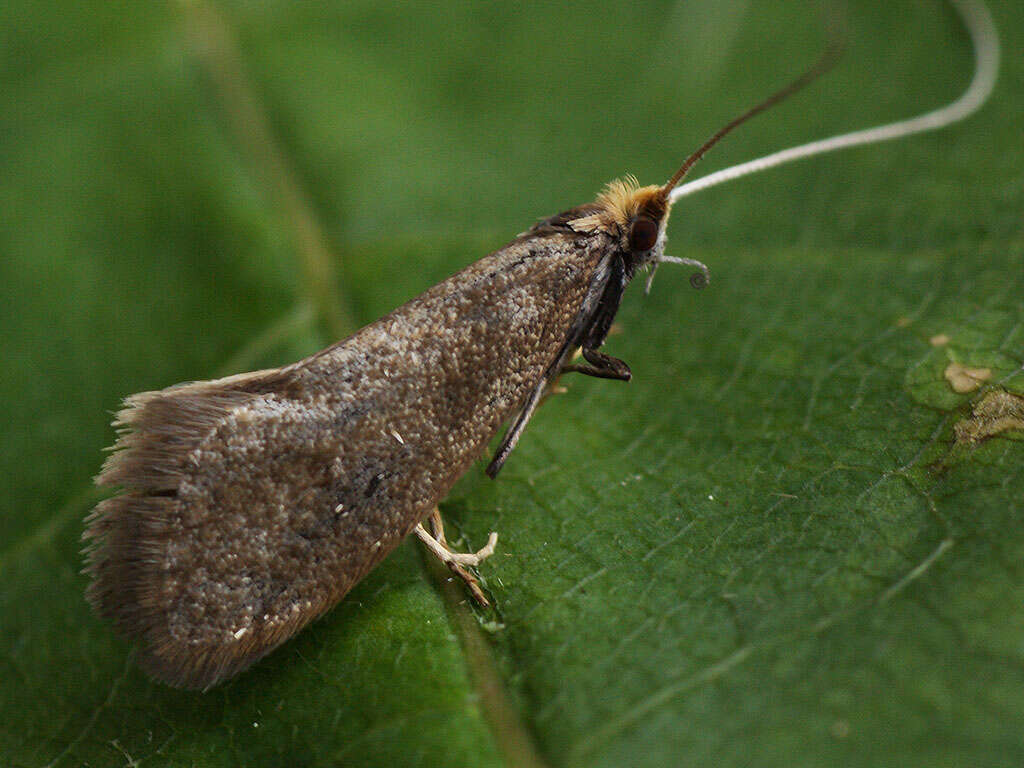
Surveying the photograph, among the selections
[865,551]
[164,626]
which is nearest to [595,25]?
[865,551]

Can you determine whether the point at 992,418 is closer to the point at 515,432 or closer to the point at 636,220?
the point at 636,220

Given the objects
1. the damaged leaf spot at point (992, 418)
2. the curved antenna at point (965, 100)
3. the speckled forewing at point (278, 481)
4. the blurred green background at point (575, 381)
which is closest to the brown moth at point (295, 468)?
the speckled forewing at point (278, 481)

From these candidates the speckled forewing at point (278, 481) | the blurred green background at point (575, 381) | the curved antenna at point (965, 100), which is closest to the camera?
the blurred green background at point (575, 381)

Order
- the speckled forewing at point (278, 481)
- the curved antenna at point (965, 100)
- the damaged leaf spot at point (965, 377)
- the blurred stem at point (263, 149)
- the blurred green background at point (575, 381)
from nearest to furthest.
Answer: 1. the blurred green background at point (575, 381)
2. the speckled forewing at point (278, 481)
3. the damaged leaf spot at point (965, 377)
4. the blurred stem at point (263, 149)
5. the curved antenna at point (965, 100)

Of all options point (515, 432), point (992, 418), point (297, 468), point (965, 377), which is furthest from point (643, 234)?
point (297, 468)

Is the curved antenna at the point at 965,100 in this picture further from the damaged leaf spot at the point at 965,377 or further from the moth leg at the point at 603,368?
the damaged leaf spot at the point at 965,377
